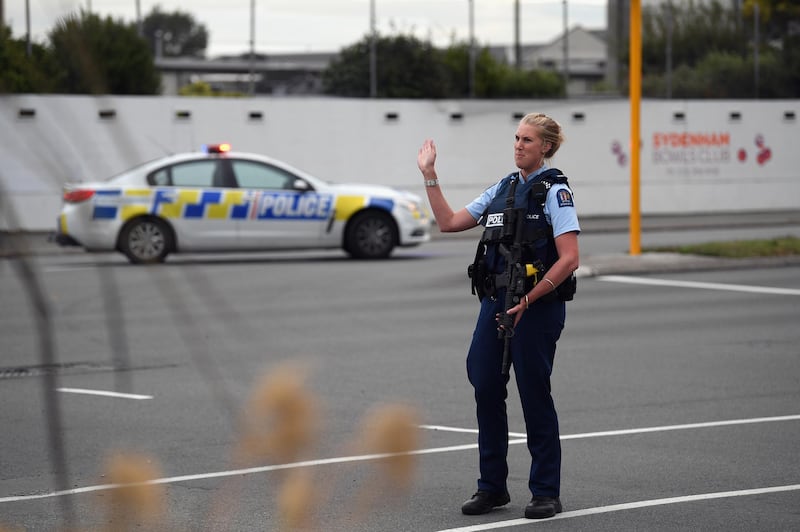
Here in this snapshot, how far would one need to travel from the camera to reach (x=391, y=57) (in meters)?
31.5

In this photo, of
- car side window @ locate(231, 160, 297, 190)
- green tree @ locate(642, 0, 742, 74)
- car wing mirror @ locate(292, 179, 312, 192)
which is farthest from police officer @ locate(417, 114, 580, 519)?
green tree @ locate(642, 0, 742, 74)

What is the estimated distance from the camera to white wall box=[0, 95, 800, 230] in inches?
1076

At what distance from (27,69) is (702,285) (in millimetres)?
15539

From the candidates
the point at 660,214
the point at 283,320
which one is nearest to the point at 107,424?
the point at 283,320

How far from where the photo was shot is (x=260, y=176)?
720 inches

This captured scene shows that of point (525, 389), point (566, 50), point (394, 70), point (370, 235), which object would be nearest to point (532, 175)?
point (525, 389)

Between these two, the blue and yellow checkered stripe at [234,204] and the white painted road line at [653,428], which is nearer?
the white painted road line at [653,428]

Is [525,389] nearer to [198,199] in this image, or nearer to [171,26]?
[171,26]

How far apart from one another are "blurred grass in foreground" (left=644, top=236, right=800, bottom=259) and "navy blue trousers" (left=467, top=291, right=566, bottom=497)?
13.9 m

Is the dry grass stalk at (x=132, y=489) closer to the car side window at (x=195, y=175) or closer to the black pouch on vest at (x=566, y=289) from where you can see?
the black pouch on vest at (x=566, y=289)

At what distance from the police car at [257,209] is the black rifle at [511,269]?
39.6 feet

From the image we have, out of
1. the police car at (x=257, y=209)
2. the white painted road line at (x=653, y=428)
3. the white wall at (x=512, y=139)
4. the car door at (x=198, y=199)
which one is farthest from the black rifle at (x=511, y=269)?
the white wall at (x=512, y=139)

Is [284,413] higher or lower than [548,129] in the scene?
lower

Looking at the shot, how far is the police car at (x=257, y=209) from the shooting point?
58.1 ft
